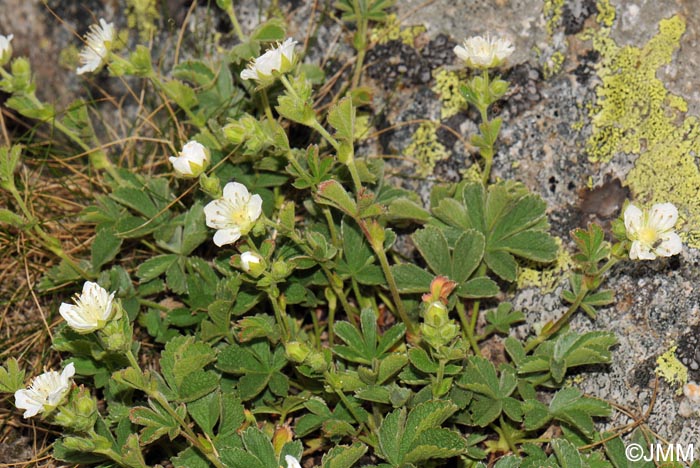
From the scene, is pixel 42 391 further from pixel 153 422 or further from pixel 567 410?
pixel 567 410

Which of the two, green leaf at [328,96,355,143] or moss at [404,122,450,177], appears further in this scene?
moss at [404,122,450,177]

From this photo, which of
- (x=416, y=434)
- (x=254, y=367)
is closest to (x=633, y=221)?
(x=416, y=434)

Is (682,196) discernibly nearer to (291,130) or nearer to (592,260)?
(592,260)

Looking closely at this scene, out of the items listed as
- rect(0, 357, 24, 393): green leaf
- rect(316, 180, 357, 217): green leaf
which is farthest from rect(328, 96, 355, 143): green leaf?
rect(0, 357, 24, 393): green leaf

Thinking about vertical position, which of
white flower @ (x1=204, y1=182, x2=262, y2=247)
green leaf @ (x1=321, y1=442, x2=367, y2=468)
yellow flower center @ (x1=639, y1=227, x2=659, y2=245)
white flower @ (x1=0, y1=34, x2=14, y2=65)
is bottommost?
green leaf @ (x1=321, y1=442, x2=367, y2=468)

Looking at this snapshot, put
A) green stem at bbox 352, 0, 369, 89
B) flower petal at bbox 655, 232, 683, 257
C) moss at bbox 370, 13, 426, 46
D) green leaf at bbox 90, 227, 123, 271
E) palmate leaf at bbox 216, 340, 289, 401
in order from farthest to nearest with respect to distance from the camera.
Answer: moss at bbox 370, 13, 426, 46 → green stem at bbox 352, 0, 369, 89 → green leaf at bbox 90, 227, 123, 271 → palmate leaf at bbox 216, 340, 289, 401 → flower petal at bbox 655, 232, 683, 257

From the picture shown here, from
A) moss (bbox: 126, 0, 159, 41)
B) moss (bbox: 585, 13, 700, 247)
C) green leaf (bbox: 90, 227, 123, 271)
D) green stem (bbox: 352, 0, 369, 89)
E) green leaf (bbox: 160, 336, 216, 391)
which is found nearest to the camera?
green leaf (bbox: 160, 336, 216, 391)

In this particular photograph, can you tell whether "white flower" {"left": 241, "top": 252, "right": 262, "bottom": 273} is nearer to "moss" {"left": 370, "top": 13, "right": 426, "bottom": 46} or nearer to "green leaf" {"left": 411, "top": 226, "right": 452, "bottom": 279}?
"green leaf" {"left": 411, "top": 226, "right": 452, "bottom": 279}
